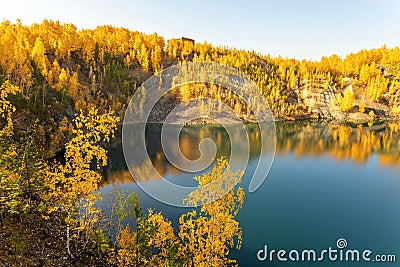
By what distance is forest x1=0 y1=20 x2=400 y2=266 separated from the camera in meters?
11.9

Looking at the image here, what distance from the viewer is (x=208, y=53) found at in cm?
19225

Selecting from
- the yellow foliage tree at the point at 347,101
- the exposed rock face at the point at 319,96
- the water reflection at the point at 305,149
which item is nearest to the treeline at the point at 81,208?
the water reflection at the point at 305,149

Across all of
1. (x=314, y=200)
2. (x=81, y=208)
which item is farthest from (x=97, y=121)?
(x=314, y=200)

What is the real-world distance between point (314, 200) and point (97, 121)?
3349 centimetres

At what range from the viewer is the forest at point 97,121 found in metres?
11.9

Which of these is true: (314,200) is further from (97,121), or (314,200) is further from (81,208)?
(97,121)

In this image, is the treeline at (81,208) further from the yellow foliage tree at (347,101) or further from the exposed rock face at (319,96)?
the yellow foliage tree at (347,101)

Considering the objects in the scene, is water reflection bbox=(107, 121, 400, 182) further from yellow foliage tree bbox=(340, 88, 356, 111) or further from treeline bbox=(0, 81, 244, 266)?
yellow foliage tree bbox=(340, 88, 356, 111)

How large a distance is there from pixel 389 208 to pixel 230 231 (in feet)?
106

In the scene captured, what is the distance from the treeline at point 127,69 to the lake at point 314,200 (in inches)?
1419

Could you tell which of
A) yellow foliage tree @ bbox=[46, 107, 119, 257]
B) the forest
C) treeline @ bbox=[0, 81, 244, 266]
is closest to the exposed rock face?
the forest

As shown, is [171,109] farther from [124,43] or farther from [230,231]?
[230,231]

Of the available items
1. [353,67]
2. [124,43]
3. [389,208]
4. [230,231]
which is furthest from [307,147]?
[353,67]

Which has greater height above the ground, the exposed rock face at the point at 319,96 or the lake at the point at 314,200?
the exposed rock face at the point at 319,96
